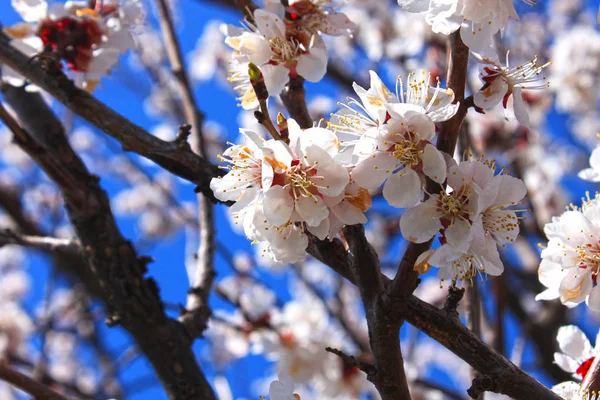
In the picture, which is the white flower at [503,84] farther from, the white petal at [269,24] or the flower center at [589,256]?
the white petal at [269,24]

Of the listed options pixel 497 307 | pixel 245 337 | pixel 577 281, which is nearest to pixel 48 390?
pixel 577 281

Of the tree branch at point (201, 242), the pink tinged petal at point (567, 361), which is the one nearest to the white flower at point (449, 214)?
the pink tinged petal at point (567, 361)

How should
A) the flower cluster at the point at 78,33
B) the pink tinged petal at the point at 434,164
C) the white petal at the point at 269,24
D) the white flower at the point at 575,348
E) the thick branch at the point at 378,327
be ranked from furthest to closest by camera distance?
1. the flower cluster at the point at 78,33
2. the white flower at the point at 575,348
3. the white petal at the point at 269,24
4. the thick branch at the point at 378,327
5. the pink tinged petal at the point at 434,164

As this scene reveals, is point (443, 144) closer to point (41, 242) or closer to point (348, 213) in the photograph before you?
point (348, 213)

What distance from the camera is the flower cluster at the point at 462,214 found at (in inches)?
42.9

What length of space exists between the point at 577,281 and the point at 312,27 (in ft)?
2.75

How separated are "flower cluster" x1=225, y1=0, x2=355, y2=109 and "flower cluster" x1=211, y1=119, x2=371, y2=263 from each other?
275 millimetres

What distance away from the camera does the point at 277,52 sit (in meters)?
1.37

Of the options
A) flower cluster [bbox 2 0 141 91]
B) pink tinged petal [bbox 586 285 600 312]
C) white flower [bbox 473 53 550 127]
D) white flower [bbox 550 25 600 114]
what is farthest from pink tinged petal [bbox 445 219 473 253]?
white flower [bbox 550 25 600 114]

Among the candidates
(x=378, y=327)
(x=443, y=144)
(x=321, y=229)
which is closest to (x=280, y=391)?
(x=378, y=327)

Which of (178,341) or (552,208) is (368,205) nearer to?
(178,341)

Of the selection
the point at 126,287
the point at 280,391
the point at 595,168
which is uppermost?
the point at 595,168

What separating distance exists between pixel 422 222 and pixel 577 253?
46 centimetres

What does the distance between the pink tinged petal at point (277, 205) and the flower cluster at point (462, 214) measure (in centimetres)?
20
